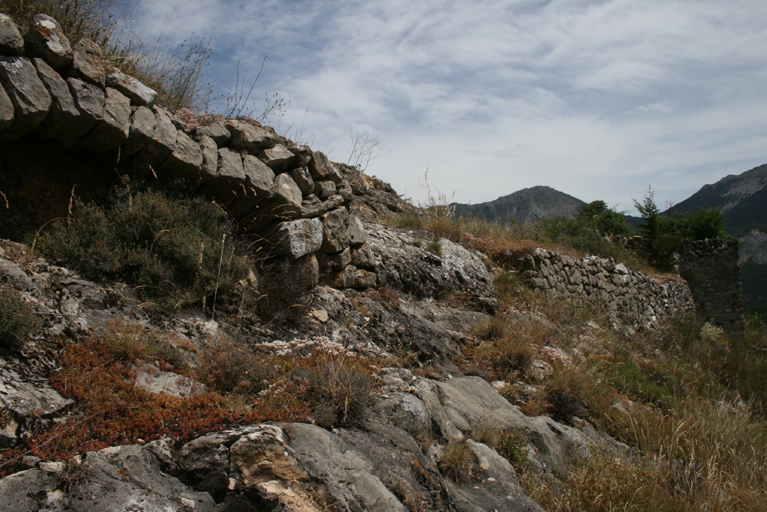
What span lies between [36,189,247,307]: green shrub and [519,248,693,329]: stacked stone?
650cm

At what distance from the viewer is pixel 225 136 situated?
5.18 m

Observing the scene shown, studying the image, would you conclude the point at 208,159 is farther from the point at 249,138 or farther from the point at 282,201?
the point at 282,201

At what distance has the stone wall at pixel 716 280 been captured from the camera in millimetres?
16391

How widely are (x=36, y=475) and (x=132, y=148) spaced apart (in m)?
3.26

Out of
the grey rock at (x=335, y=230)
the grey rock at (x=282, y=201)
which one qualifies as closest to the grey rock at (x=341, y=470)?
the grey rock at (x=282, y=201)

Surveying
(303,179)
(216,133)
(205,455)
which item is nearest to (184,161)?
(216,133)

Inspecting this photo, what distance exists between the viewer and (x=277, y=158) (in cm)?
545

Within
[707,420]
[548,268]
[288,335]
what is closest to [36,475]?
[288,335]

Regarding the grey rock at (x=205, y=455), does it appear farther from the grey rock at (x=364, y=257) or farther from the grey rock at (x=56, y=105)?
the grey rock at (x=364, y=257)

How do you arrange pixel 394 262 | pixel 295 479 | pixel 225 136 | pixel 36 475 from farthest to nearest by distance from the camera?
pixel 394 262 → pixel 225 136 → pixel 295 479 → pixel 36 475

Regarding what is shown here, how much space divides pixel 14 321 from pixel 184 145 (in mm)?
2579

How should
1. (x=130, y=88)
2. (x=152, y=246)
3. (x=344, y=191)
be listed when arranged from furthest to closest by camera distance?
(x=344, y=191) < (x=130, y=88) < (x=152, y=246)

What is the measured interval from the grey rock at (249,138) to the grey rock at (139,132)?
1.00 metres

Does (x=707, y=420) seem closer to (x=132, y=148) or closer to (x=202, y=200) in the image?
(x=202, y=200)
